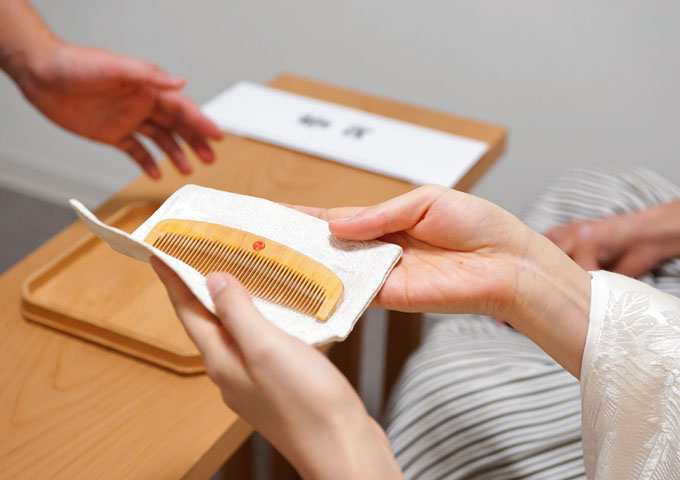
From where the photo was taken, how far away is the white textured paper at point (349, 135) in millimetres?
1263

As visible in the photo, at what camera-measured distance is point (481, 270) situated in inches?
30.8

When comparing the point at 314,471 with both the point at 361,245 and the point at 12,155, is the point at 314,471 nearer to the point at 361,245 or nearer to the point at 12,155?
the point at 361,245

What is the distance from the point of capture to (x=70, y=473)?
0.72m

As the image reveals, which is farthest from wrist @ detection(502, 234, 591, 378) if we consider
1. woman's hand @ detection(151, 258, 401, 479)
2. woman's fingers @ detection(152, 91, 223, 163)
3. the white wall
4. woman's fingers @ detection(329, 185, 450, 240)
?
the white wall

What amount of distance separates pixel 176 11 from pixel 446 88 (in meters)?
0.81

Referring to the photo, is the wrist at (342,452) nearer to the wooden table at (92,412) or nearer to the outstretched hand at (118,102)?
the wooden table at (92,412)

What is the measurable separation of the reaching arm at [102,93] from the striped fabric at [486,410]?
0.51 metres

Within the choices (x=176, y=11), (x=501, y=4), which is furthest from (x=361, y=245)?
(x=176, y=11)

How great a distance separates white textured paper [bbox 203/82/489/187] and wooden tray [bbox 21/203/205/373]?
38cm

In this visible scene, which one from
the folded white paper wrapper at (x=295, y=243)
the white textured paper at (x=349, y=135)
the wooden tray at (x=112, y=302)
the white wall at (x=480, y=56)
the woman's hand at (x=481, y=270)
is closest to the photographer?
the folded white paper wrapper at (x=295, y=243)

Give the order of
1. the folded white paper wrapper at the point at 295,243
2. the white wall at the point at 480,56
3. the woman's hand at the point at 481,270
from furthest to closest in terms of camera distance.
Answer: the white wall at the point at 480,56 < the woman's hand at the point at 481,270 < the folded white paper wrapper at the point at 295,243

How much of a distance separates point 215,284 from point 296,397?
12cm

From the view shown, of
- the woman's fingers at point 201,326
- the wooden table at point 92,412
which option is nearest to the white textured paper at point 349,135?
the wooden table at point 92,412

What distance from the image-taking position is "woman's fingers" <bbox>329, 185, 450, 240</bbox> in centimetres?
72
